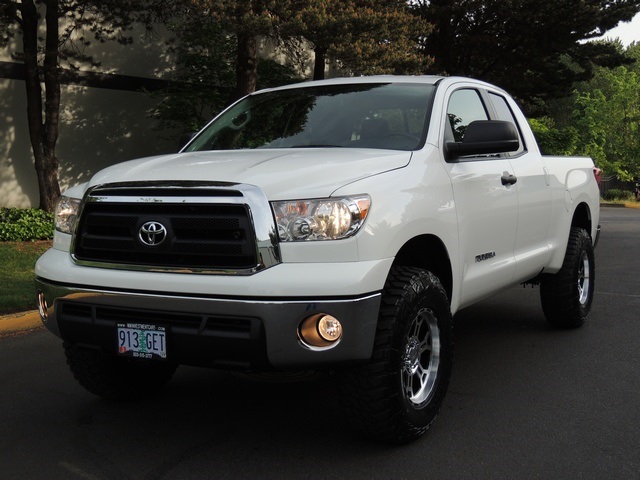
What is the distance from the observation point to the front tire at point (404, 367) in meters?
3.55

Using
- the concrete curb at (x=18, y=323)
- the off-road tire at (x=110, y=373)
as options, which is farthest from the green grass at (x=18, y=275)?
the off-road tire at (x=110, y=373)

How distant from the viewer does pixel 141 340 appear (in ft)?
11.8

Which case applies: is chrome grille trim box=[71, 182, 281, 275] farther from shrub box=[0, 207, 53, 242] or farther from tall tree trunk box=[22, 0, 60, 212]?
tall tree trunk box=[22, 0, 60, 212]

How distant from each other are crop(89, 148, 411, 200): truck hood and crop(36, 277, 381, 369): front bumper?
20.2 inches

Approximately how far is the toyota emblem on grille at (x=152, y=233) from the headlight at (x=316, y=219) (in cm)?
56

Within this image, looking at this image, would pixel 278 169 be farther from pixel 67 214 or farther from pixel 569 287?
pixel 569 287

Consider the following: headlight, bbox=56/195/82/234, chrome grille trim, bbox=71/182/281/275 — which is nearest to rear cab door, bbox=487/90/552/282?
chrome grille trim, bbox=71/182/281/275

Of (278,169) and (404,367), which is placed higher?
(278,169)

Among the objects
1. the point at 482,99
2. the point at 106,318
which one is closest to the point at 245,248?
the point at 106,318

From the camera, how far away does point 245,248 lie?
135 inches

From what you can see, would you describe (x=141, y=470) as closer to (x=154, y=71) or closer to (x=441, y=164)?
(x=441, y=164)

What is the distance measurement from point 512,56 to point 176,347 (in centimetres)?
2535

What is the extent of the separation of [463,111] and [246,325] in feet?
8.12

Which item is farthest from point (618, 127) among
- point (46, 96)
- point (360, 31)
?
point (46, 96)
